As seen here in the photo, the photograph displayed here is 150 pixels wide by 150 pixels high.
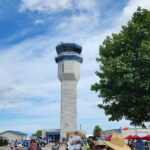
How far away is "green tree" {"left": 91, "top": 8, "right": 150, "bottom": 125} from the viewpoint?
23766 millimetres

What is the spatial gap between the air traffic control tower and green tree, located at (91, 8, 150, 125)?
83.0 m

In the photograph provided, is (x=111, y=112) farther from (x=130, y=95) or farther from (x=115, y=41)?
(x=115, y=41)

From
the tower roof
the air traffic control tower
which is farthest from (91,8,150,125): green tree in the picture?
the tower roof

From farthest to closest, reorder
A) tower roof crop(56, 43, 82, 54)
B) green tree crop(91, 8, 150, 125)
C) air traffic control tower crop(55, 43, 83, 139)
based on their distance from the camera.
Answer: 1. tower roof crop(56, 43, 82, 54)
2. air traffic control tower crop(55, 43, 83, 139)
3. green tree crop(91, 8, 150, 125)

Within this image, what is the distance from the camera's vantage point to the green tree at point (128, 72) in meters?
23.8

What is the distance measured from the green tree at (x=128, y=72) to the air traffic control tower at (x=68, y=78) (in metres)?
83.0

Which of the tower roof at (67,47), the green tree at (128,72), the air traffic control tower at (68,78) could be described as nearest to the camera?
the green tree at (128,72)

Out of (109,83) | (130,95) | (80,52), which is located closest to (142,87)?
(130,95)

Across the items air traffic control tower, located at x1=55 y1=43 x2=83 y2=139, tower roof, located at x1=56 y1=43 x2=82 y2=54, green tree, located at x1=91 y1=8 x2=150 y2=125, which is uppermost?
tower roof, located at x1=56 y1=43 x2=82 y2=54

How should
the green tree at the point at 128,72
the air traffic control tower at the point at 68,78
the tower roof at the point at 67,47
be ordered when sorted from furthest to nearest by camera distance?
the tower roof at the point at 67,47 → the air traffic control tower at the point at 68,78 → the green tree at the point at 128,72

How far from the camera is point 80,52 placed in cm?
11825

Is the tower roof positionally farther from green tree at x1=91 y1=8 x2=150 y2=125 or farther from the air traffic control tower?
green tree at x1=91 y1=8 x2=150 y2=125

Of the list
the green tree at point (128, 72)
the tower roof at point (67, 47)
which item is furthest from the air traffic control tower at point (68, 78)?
the green tree at point (128, 72)

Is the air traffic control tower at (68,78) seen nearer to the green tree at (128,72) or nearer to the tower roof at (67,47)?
the tower roof at (67,47)
